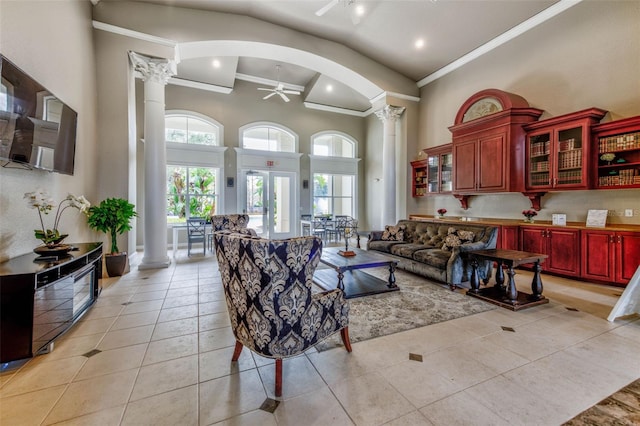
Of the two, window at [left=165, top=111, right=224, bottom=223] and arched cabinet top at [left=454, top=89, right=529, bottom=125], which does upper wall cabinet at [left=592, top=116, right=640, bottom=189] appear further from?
window at [left=165, top=111, right=224, bottom=223]

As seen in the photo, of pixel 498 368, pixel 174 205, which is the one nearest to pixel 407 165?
pixel 498 368

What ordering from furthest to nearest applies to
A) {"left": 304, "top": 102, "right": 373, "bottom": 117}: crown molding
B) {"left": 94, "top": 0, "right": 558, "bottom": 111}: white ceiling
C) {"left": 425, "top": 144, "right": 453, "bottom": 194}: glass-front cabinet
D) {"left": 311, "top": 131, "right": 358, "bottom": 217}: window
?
{"left": 311, "top": 131, "right": 358, "bottom": 217}: window < {"left": 304, "top": 102, "right": 373, "bottom": 117}: crown molding < {"left": 425, "top": 144, "right": 453, "bottom": 194}: glass-front cabinet < {"left": 94, "top": 0, "right": 558, "bottom": 111}: white ceiling

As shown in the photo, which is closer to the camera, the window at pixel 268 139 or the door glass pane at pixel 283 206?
the window at pixel 268 139

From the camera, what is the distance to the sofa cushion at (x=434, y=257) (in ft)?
12.6

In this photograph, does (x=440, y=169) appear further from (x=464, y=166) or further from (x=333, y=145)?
(x=333, y=145)

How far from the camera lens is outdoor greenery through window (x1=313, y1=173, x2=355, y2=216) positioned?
9148mm

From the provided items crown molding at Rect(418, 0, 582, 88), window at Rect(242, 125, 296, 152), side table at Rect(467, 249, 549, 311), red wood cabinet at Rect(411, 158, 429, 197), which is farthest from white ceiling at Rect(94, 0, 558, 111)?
side table at Rect(467, 249, 549, 311)

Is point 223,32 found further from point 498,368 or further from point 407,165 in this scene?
point 498,368

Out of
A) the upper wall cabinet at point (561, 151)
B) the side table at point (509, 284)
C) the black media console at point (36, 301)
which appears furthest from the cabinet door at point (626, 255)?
the black media console at point (36, 301)

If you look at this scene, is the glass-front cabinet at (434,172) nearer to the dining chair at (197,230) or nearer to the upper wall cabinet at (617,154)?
the upper wall cabinet at (617,154)

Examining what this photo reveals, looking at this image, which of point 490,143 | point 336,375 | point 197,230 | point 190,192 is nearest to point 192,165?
point 190,192

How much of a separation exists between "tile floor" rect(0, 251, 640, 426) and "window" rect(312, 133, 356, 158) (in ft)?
23.6

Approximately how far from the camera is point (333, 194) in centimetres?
948

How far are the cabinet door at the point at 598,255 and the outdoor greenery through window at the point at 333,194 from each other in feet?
20.8
